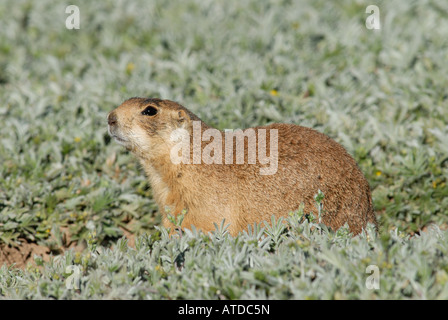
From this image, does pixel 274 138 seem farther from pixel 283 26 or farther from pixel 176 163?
pixel 283 26

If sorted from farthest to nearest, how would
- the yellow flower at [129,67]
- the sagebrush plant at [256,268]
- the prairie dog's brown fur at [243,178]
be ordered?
1. the yellow flower at [129,67]
2. the prairie dog's brown fur at [243,178]
3. the sagebrush plant at [256,268]

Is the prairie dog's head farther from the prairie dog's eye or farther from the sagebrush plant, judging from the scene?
the sagebrush plant

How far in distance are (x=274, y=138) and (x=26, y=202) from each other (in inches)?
95.6

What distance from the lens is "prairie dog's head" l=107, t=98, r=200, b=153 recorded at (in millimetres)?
4527

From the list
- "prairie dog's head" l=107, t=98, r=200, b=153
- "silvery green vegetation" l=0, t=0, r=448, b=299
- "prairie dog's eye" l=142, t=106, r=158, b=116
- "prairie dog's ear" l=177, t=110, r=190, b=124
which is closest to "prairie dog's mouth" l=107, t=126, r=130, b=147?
"prairie dog's head" l=107, t=98, r=200, b=153

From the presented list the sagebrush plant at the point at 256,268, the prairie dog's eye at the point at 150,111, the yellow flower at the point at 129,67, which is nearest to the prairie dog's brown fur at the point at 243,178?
the prairie dog's eye at the point at 150,111

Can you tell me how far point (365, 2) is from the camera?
8.67 metres

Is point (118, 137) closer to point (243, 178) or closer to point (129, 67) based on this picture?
point (243, 178)

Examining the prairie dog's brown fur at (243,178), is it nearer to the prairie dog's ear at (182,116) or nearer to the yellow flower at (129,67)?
the prairie dog's ear at (182,116)

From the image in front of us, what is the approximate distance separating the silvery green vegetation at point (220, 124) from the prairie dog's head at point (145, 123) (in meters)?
0.75

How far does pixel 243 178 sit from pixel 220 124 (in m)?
1.73

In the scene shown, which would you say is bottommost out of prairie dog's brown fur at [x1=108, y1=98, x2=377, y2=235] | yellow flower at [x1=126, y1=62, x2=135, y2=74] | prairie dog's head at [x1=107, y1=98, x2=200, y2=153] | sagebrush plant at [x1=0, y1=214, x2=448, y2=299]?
sagebrush plant at [x1=0, y1=214, x2=448, y2=299]

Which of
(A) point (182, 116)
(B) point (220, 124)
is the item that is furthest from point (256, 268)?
(B) point (220, 124)

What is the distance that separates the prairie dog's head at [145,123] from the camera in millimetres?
4527
